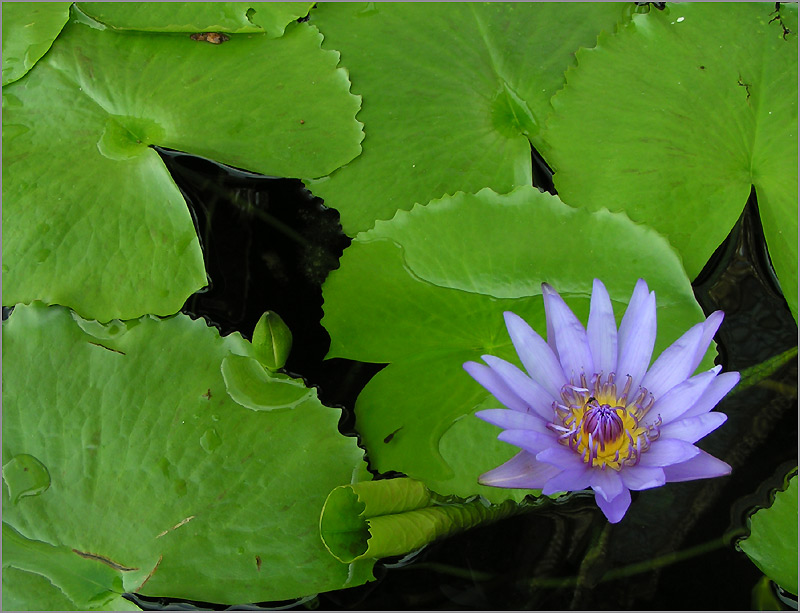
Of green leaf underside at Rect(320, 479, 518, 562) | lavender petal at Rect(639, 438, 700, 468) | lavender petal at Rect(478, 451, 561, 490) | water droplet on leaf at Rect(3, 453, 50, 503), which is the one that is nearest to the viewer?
lavender petal at Rect(639, 438, 700, 468)

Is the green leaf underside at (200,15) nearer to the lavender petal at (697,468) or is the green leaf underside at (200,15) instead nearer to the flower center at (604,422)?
the flower center at (604,422)

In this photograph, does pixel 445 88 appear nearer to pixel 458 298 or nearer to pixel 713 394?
pixel 458 298

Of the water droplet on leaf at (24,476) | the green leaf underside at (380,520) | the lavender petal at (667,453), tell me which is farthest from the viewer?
the water droplet on leaf at (24,476)

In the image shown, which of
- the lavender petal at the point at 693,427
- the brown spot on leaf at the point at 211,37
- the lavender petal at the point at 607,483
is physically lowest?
the lavender petal at the point at 607,483

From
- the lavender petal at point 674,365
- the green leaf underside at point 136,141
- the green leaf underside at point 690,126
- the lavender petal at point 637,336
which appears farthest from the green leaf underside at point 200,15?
the lavender petal at point 674,365

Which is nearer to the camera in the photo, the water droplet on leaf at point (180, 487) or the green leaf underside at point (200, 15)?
the water droplet on leaf at point (180, 487)

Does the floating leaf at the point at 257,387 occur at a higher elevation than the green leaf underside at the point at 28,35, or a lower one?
lower

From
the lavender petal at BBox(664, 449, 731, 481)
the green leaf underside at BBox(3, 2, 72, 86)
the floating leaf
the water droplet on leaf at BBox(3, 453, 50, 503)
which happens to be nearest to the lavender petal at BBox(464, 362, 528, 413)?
the lavender petal at BBox(664, 449, 731, 481)

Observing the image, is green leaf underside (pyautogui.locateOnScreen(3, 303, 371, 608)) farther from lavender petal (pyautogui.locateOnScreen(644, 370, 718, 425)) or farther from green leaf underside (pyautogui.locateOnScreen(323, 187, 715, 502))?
lavender petal (pyautogui.locateOnScreen(644, 370, 718, 425))
